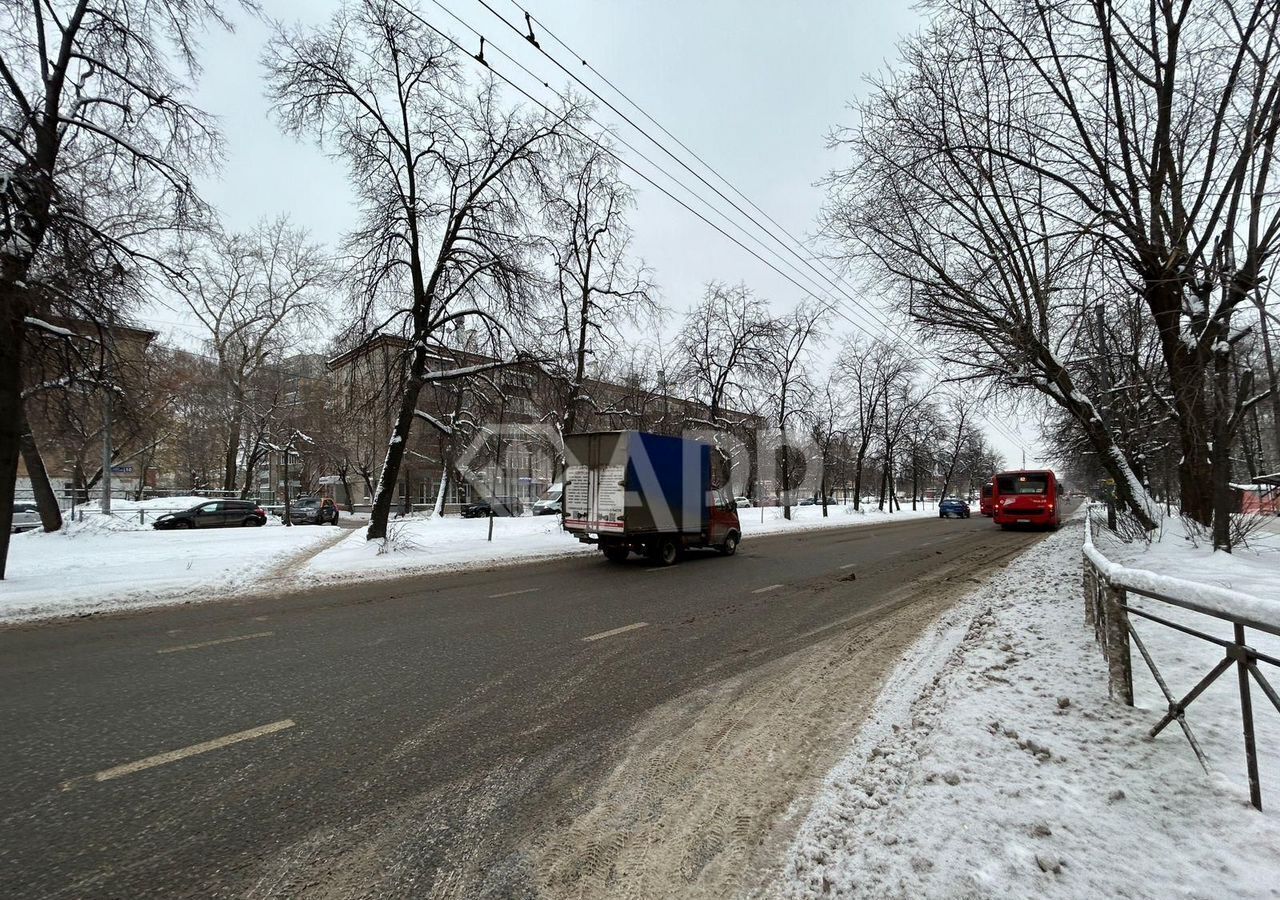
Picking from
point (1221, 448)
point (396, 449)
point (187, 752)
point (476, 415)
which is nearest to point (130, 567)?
point (396, 449)

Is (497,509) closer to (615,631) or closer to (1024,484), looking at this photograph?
(1024,484)

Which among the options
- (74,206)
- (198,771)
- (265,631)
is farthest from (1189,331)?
(74,206)

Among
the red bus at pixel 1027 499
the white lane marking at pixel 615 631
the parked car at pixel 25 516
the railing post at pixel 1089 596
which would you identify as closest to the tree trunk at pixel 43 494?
the parked car at pixel 25 516

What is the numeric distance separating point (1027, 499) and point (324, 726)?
102ft

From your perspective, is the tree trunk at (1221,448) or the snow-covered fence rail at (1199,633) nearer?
the snow-covered fence rail at (1199,633)

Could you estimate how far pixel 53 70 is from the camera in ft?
35.2

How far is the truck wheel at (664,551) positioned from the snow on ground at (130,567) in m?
8.48

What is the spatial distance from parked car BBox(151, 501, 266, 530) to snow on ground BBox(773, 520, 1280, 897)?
102 ft

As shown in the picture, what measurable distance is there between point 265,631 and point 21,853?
4.65 m

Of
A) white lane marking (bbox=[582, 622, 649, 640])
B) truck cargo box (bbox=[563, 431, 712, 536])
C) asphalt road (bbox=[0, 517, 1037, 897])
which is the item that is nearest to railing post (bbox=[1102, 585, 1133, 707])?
asphalt road (bbox=[0, 517, 1037, 897])

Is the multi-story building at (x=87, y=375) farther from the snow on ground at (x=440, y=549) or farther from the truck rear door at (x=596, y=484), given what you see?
Result: the truck rear door at (x=596, y=484)

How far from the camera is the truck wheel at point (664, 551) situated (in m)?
14.6

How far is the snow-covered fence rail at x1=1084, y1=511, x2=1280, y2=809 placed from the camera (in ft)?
8.08

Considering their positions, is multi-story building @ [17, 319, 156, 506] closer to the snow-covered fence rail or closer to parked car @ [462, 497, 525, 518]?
the snow-covered fence rail
